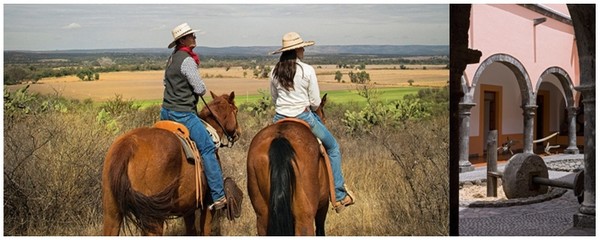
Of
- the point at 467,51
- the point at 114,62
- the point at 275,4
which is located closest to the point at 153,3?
the point at 114,62

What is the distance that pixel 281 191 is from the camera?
4184mm

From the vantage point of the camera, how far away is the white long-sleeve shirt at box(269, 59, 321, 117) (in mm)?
4816

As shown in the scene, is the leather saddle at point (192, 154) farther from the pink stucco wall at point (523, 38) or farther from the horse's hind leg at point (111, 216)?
the pink stucco wall at point (523, 38)

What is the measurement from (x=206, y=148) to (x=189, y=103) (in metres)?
0.35

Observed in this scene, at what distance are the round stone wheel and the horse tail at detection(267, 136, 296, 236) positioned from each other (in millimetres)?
5726

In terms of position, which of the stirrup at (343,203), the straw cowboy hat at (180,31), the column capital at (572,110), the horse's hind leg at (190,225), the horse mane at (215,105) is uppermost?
the straw cowboy hat at (180,31)

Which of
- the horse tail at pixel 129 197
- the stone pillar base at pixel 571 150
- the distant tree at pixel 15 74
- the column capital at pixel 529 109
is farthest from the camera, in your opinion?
the stone pillar base at pixel 571 150

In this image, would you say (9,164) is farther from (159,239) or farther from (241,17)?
(241,17)

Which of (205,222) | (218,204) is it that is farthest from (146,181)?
(205,222)

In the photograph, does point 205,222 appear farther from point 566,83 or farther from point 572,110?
point 572,110

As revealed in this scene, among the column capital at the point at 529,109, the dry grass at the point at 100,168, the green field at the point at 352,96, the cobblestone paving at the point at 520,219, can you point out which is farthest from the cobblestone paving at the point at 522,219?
the column capital at the point at 529,109

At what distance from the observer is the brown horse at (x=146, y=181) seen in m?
4.12

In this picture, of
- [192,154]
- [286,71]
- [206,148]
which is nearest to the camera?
[192,154]

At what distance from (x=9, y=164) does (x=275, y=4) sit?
96.6 inches
